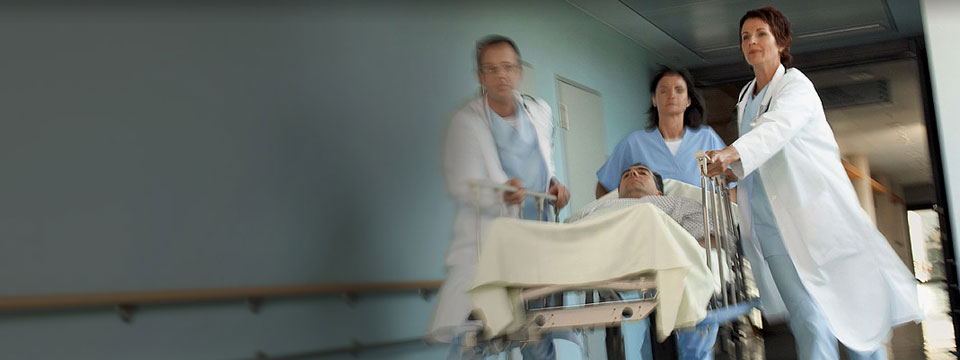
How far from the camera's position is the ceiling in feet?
12.1

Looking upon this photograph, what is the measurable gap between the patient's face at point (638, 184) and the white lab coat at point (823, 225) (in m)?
0.34

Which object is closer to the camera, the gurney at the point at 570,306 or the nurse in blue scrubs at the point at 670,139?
the gurney at the point at 570,306

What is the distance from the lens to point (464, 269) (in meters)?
2.44

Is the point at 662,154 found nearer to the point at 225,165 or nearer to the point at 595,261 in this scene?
the point at 595,261

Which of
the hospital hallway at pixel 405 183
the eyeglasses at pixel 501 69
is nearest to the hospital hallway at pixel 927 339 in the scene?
the hospital hallway at pixel 405 183

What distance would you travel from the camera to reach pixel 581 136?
12.2 ft

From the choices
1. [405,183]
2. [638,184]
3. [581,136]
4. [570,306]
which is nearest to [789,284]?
[638,184]

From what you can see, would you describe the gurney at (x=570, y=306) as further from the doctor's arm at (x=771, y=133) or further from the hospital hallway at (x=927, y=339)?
the hospital hallway at (x=927, y=339)

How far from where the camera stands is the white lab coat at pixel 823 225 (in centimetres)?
233

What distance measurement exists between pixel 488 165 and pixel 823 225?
2.95 feet

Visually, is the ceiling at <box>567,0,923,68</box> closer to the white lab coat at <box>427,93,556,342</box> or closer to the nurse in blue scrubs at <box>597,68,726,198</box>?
the nurse in blue scrubs at <box>597,68,726,198</box>

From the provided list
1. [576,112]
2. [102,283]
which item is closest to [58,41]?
[102,283]

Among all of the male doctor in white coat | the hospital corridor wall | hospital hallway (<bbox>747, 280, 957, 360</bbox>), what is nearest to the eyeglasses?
the male doctor in white coat

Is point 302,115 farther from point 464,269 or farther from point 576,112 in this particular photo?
point 576,112
